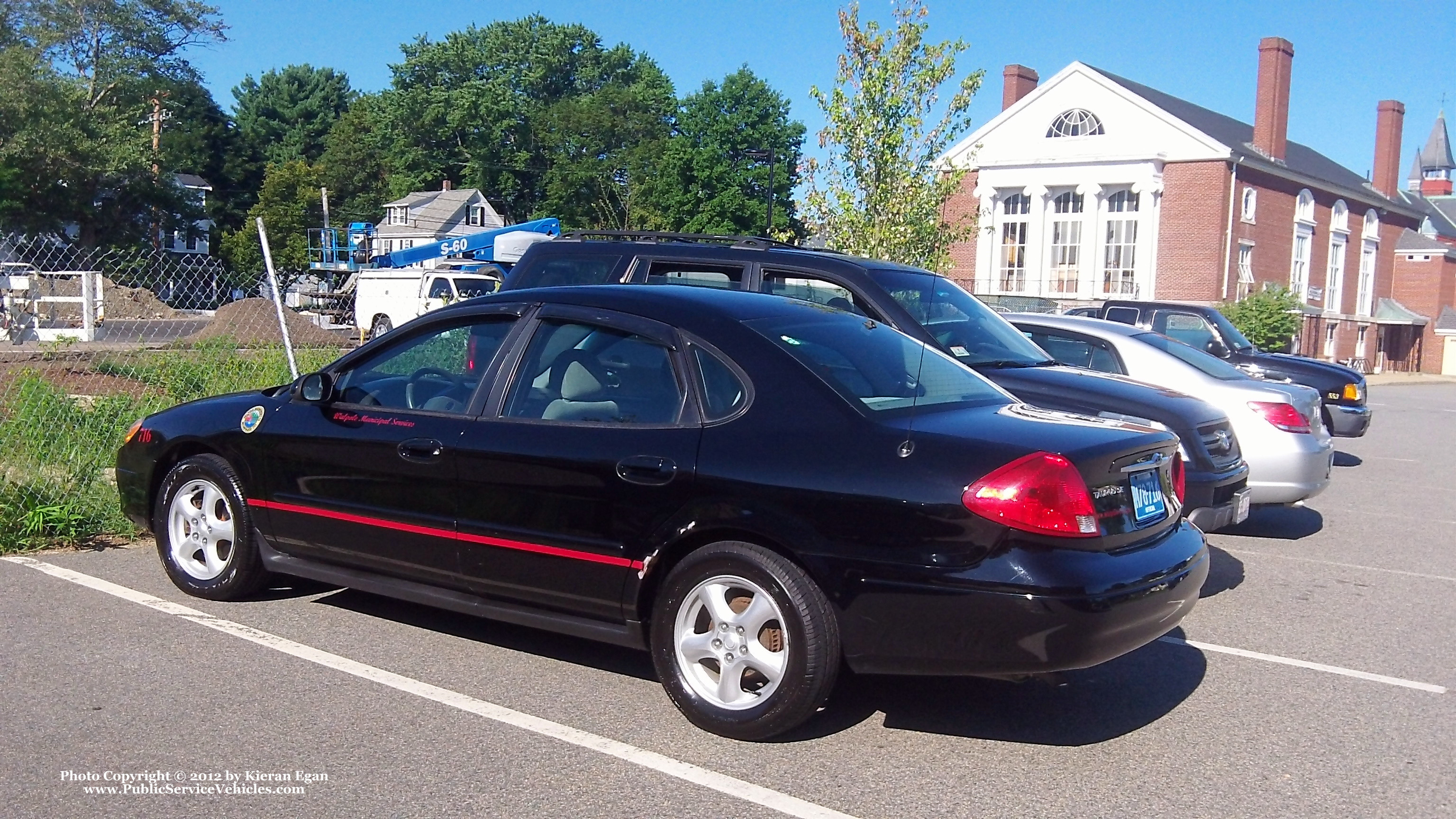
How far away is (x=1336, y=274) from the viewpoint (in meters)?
54.2

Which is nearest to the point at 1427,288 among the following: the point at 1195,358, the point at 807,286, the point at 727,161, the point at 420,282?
the point at 727,161

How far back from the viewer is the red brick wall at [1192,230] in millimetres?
44031

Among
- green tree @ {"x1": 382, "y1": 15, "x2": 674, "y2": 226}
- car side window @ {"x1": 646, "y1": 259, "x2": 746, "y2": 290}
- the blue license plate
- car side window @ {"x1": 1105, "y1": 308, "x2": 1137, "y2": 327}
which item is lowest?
the blue license plate

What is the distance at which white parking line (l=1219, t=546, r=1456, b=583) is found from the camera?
7.94 metres

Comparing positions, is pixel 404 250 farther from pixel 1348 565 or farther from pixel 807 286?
pixel 1348 565

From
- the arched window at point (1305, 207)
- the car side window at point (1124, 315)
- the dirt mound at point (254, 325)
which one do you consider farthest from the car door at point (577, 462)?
the arched window at point (1305, 207)

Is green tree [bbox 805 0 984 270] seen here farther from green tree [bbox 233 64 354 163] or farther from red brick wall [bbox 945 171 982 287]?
green tree [bbox 233 64 354 163]

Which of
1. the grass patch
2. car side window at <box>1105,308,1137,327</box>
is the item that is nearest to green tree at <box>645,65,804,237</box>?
car side window at <box>1105,308,1137,327</box>

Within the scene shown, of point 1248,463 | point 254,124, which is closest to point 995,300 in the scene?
point 1248,463

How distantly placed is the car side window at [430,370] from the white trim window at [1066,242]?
4400 centimetres

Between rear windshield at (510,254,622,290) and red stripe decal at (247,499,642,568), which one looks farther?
rear windshield at (510,254,622,290)

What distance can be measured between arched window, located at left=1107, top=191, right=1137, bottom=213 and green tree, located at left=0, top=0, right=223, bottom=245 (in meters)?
37.3

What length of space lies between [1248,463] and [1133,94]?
38.7m

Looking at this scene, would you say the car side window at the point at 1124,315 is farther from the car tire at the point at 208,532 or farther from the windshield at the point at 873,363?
the car tire at the point at 208,532
